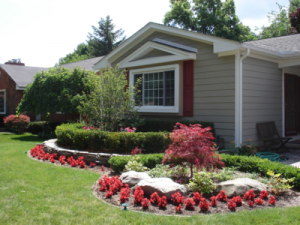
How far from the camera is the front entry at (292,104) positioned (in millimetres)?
10156

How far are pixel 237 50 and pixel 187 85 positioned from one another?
1978 mm

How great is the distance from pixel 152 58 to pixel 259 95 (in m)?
3.76

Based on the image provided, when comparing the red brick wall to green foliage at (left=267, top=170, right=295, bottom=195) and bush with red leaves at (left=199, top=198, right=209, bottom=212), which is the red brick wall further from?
green foliage at (left=267, top=170, right=295, bottom=195)

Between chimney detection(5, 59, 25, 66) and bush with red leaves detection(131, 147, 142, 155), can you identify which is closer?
bush with red leaves detection(131, 147, 142, 155)

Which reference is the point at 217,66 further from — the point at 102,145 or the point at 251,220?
the point at 251,220

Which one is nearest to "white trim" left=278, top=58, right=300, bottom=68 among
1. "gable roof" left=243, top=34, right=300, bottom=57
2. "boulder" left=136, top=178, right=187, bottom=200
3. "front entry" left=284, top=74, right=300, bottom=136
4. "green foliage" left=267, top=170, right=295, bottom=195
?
"gable roof" left=243, top=34, right=300, bottom=57

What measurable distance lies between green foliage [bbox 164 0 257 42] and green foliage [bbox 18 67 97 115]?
22.7 meters

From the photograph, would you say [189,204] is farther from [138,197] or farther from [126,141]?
[126,141]

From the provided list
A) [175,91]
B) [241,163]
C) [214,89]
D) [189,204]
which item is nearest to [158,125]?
[175,91]

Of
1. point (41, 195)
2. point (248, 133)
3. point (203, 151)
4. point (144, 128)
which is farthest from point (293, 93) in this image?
point (41, 195)

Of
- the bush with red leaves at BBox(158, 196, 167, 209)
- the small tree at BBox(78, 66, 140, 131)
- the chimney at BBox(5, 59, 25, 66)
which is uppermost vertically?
the chimney at BBox(5, 59, 25, 66)

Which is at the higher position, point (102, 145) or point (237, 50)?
point (237, 50)

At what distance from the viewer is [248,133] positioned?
326 inches

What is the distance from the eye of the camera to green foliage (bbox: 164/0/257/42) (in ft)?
107
